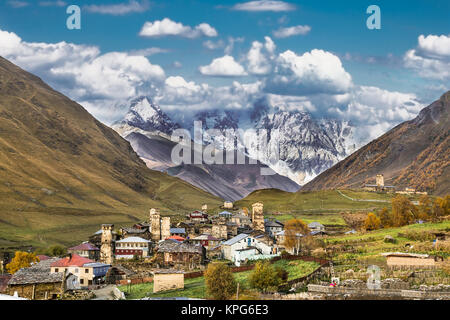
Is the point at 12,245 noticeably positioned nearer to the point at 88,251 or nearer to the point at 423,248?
the point at 88,251

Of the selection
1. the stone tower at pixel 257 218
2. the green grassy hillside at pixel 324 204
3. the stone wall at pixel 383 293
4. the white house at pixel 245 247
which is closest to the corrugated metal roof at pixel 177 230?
the stone tower at pixel 257 218

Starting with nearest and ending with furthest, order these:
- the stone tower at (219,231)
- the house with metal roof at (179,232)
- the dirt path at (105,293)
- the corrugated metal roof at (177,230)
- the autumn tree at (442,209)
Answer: the dirt path at (105,293) < the stone tower at (219,231) < the house with metal roof at (179,232) < the corrugated metal roof at (177,230) < the autumn tree at (442,209)

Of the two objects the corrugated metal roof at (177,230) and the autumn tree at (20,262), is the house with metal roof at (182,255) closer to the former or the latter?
the corrugated metal roof at (177,230)

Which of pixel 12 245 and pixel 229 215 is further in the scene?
pixel 12 245

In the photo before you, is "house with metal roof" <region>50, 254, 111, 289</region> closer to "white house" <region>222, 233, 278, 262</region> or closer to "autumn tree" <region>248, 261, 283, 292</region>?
"white house" <region>222, 233, 278, 262</region>

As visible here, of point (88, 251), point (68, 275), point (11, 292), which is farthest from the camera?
point (88, 251)

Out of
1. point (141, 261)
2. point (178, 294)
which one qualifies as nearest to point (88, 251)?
point (141, 261)

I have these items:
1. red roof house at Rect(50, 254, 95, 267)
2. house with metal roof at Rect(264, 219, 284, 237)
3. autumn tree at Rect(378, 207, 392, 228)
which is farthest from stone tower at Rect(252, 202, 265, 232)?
red roof house at Rect(50, 254, 95, 267)
